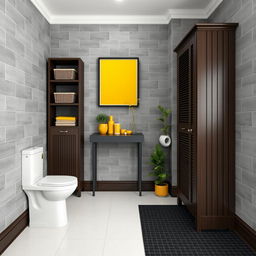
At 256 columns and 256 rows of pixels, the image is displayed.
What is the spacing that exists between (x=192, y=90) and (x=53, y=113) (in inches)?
88.5

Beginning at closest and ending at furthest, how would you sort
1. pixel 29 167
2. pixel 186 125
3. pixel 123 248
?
pixel 123 248 → pixel 29 167 → pixel 186 125

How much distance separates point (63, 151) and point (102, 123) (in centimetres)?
78

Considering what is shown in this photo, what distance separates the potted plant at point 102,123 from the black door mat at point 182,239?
55.6 inches

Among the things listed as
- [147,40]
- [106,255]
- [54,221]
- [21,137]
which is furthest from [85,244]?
[147,40]

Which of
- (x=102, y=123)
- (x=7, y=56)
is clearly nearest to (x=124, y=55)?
(x=102, y=123)

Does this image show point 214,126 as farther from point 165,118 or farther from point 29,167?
point 29,167

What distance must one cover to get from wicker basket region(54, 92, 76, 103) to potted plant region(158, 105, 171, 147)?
53.2 inches

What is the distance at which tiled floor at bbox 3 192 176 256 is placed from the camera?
2.39 m

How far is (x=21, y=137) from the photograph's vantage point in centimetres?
296

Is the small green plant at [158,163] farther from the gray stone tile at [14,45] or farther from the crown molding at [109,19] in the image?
the gray stone tile at [14,45]

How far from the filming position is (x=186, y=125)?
3.19 meters

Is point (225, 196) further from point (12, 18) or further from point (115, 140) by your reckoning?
point (12, 18)

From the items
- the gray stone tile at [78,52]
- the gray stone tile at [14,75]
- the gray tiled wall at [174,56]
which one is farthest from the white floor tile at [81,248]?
the gray stone tile at [78,52]

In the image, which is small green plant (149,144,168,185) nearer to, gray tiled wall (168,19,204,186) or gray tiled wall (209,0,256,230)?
gray tiled wall (168,19,204,186)
